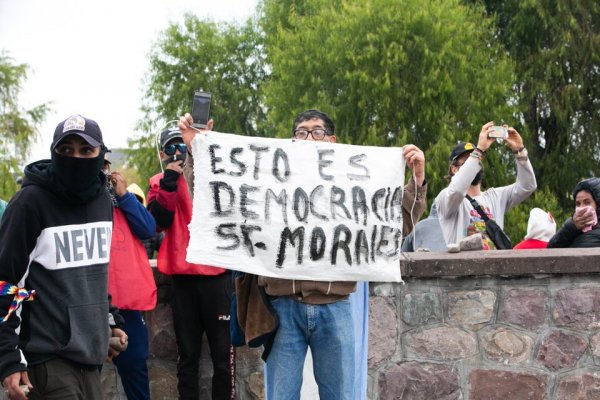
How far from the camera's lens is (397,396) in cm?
621

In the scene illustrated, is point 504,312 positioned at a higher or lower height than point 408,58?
lower

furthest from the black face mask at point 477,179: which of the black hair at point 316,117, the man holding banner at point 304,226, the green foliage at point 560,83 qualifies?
the green foliage at point 560,83

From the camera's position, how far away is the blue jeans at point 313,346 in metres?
4.41

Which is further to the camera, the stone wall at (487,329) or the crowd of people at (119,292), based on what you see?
the stone wall at (487,329)

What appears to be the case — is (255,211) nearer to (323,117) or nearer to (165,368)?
(323,117)

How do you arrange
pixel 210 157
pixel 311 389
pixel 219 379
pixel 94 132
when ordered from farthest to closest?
1. pixel 219 379
2. pixel 311 389
3. pixel 210 157
4. pixel 94 132

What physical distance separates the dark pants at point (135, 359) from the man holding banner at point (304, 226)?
1.35 m

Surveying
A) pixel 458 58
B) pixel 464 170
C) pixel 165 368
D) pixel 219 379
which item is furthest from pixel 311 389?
pixel 458 58

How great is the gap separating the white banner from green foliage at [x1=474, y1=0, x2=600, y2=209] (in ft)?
60.3

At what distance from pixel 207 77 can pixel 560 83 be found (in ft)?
53.5

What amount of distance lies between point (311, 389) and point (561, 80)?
1946cm

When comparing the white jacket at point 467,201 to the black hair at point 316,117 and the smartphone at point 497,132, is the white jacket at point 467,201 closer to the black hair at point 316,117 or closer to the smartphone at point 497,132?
the smartphone at point 497,132

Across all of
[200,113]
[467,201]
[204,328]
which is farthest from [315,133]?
[467,201]

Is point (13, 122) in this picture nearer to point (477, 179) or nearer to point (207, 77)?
point (207, 77)
